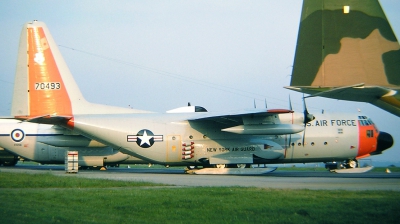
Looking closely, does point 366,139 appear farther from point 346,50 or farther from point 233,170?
point 346,50

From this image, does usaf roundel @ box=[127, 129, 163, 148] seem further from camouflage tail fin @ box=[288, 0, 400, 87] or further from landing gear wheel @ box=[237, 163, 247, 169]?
camouflage tail fin @ box=[288, 0, 400, 87]

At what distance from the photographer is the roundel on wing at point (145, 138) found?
30234mm

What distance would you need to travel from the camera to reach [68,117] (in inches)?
1181

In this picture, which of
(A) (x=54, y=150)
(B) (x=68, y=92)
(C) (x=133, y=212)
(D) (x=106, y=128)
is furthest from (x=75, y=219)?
(A) (x=54, y=150)

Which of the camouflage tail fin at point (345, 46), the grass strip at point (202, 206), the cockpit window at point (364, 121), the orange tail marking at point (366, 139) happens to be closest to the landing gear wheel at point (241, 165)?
the orange tail marking at point (366, 139)

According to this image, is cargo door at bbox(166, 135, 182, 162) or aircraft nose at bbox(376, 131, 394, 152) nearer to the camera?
cargo door at bbox(166, 135, 182, 162)

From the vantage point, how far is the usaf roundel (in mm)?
30203

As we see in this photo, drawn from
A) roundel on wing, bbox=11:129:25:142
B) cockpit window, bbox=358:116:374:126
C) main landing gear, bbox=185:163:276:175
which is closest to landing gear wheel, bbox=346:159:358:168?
cockpit window, bbox=358:116:374:126

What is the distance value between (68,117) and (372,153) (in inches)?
777

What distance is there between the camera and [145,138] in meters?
30.3

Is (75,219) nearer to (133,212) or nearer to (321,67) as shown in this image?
(133,212)

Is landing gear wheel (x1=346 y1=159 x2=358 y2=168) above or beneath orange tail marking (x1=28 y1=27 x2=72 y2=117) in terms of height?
beneath

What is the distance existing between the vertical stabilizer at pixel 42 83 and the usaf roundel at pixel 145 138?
243 cm

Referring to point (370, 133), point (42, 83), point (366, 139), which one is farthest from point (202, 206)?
point (370, 133)
